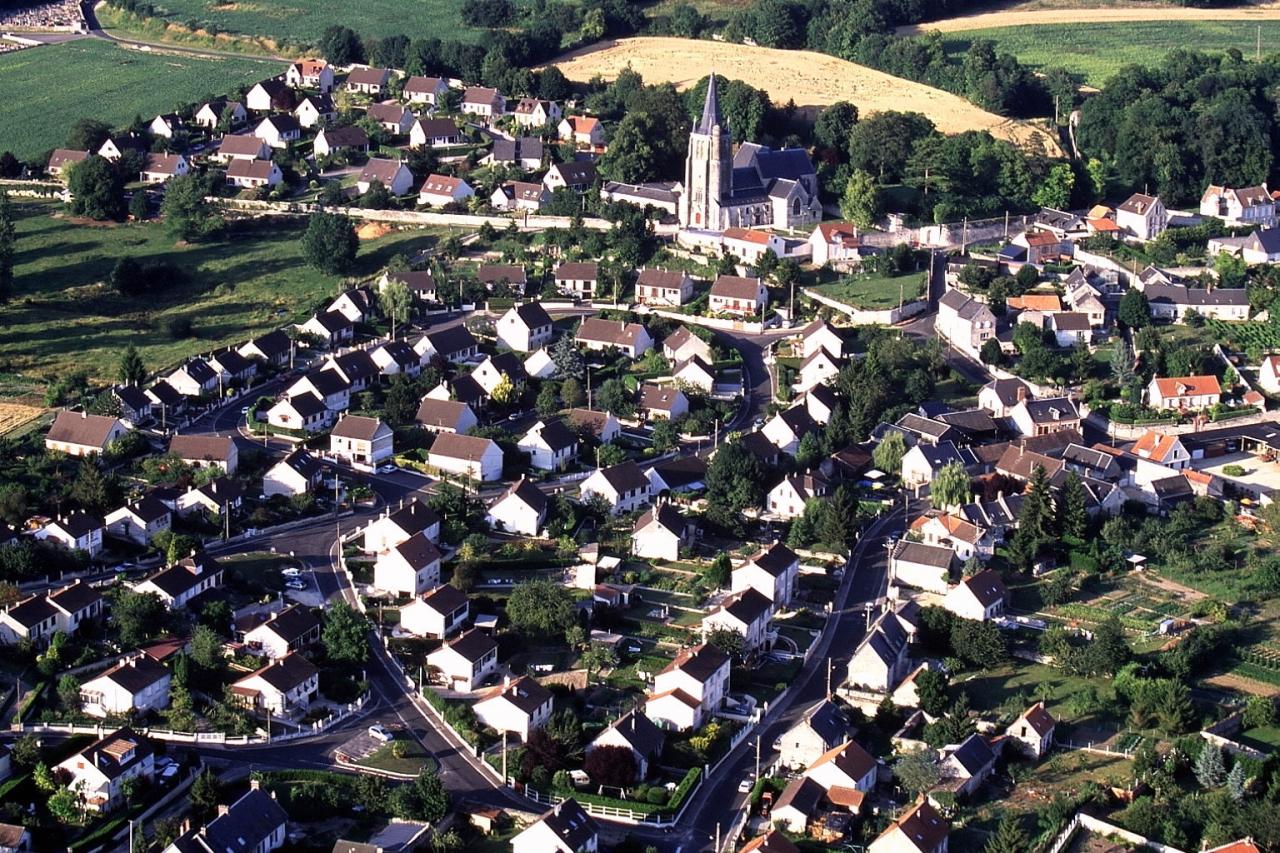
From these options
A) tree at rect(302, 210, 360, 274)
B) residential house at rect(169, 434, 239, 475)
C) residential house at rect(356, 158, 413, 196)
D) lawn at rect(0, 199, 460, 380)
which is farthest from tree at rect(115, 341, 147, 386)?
residential house at rect(356, 158, 413, 196)

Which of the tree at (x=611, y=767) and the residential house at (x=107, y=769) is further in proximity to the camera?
the tree at (x=611, y=767)

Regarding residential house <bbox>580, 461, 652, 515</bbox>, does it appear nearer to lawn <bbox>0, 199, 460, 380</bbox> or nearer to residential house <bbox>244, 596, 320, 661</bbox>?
residential house <bbox>244, 596, 320, 661</bbox>

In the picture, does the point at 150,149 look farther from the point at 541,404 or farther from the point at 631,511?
the point at 631,511

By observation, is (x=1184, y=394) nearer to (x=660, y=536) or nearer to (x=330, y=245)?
(x=660, y=536)

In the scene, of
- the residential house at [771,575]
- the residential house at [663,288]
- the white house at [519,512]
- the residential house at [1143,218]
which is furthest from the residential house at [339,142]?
the residential house at [771,575]

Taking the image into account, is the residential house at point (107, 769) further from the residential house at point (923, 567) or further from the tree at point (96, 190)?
the tree at point (96, 190)

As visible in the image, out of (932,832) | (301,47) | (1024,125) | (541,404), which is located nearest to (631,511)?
(541,404)
